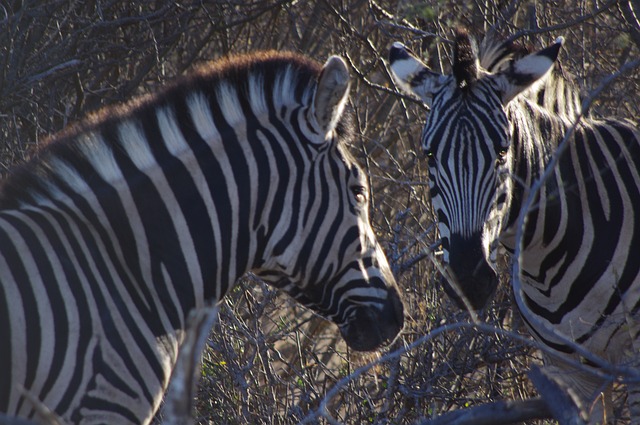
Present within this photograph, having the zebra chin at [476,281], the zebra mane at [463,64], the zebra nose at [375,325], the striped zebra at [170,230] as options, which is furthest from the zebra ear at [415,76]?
the zebra nose at [375,325]

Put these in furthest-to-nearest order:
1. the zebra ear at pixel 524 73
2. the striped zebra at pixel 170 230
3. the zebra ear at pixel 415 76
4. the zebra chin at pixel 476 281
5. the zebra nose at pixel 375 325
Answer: the zebra ear at pixel 415 76, the zebra ear at pixel 524 73, the zebra chin at pixel 476 281, the zebra nose at pixel 375 325, the striped zebra at pixel 170 230

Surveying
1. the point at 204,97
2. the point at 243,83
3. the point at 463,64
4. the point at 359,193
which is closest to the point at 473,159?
the point at 463,64

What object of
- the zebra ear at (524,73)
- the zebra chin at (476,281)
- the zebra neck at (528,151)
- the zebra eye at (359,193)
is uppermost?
the zebra ear at (524,73)

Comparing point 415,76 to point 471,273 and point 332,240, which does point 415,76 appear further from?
point 332,240

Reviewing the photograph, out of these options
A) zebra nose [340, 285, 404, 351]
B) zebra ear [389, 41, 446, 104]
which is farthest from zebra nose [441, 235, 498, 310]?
zebra ear [389, 41, 446, 104]

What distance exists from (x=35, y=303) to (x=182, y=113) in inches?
37.6

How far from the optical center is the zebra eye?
12.1 feet

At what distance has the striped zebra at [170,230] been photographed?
3.05 m

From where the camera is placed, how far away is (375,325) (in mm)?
3686

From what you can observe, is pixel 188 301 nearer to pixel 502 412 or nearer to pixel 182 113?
pixel 182 113

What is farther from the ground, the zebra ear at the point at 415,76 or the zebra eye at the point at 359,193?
the zebra ear at the point at 415,76

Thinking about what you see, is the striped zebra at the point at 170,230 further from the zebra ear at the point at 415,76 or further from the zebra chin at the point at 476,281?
the zebra ear at the point at 415,76

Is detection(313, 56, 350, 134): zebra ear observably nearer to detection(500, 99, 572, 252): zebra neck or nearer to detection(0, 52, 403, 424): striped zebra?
detection(0, 52, 403, 424): striped zebra

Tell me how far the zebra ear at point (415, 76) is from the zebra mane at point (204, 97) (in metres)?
0.73
